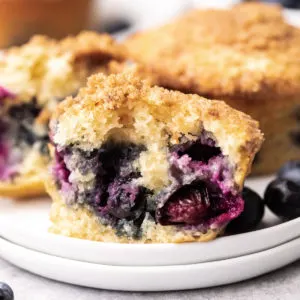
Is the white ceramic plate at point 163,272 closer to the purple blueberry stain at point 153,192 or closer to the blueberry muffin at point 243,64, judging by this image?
the purple blueberry stain at point 153,192

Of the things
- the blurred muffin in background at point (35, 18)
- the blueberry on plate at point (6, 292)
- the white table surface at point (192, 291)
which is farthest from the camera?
the blurred muffin in background at point (35, 18)

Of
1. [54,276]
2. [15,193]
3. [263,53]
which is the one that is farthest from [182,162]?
[263,53]

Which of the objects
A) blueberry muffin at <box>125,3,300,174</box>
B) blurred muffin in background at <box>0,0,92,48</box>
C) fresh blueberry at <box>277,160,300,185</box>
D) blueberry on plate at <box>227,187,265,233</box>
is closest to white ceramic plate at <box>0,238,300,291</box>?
blueberry on plate at <box>227,187,265,233</box>

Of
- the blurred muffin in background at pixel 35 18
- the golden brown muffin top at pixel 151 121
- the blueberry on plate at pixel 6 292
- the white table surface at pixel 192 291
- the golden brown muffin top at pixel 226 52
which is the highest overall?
the golden brown muffin top at pixel 151 121

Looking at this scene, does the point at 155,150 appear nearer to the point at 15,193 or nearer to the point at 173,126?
the point at 173,126

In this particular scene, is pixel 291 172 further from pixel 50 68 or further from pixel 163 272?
pixel 50 68

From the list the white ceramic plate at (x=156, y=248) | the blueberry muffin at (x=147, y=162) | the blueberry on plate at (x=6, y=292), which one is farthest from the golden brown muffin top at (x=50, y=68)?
the blueberry on plate at (x=6, y=292)

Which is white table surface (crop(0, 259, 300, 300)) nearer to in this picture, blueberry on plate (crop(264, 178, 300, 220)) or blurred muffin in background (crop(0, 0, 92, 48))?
blueberry on plate (crop(264, 178, 300, 220))
